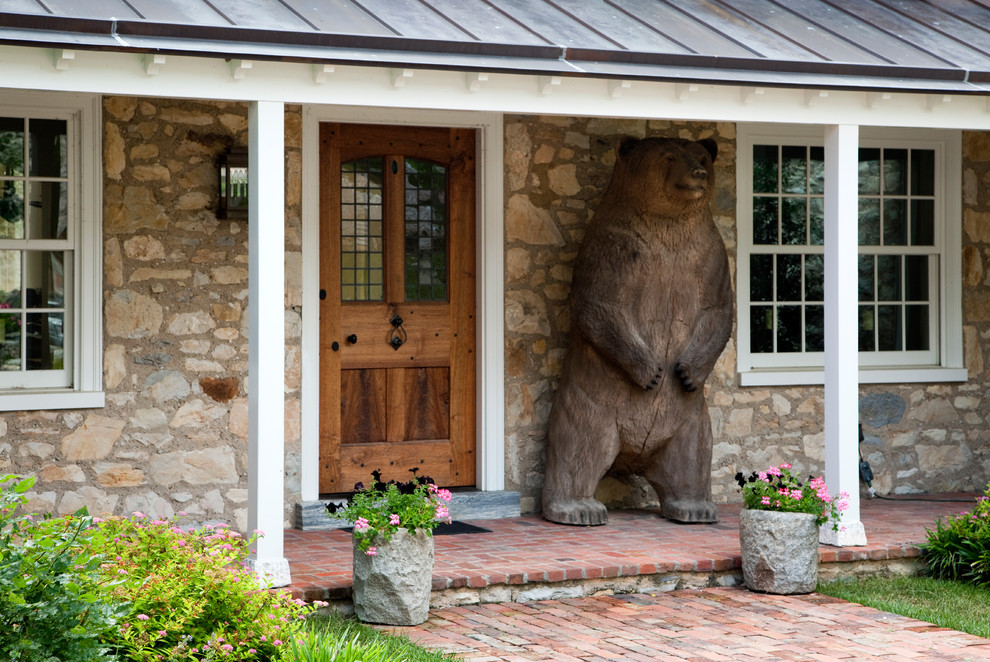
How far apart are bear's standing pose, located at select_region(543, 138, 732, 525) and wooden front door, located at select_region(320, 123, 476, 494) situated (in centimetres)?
71

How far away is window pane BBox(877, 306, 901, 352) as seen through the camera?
9023 mm

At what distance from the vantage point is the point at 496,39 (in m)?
6.12

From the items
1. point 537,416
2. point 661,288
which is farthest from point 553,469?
point 661,288

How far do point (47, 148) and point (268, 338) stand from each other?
2.06m

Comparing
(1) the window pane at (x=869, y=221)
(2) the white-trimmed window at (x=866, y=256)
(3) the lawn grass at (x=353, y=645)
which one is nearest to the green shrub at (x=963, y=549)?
(2) the white-trimmed window at (x=866, y=256)

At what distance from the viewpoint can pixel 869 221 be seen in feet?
29.4

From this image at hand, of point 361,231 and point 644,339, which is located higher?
point 361,231

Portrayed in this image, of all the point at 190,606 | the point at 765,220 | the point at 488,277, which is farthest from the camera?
the point at 765,220

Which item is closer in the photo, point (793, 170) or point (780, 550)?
point (780, 550)

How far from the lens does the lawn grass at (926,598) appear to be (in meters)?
6.05

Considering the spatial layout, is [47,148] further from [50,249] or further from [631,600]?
[631,600]

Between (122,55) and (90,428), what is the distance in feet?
7.64

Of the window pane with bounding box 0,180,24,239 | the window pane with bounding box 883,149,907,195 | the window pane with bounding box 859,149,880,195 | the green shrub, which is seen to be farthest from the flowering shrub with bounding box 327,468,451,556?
the window pane with bounding box 883,149,907,195

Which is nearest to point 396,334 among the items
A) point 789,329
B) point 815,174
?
point 789,329
